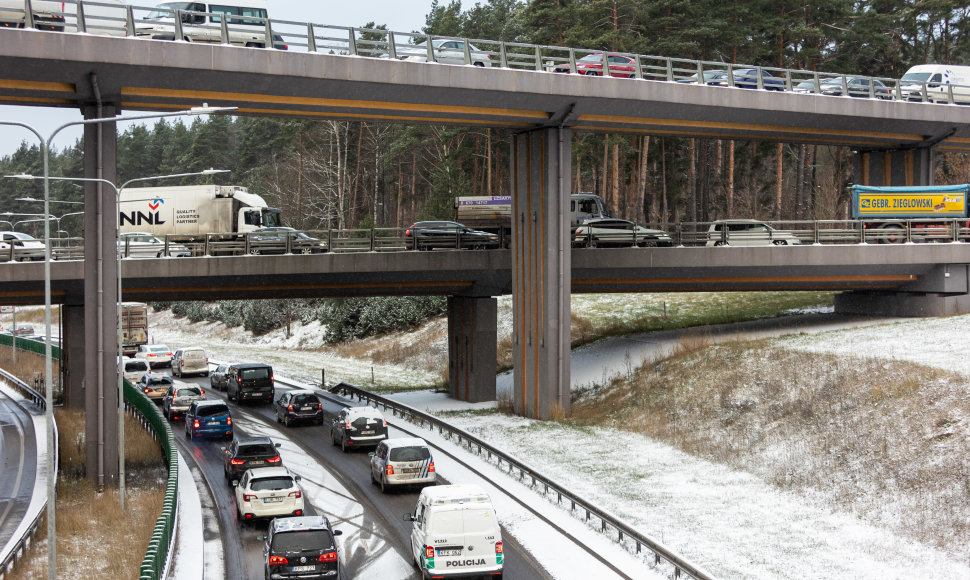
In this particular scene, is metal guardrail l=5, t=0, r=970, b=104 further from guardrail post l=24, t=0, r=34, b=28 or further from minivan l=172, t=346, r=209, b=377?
minivan l=172, t=346, r=209, b=377

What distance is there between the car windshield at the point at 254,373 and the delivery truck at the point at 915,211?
96.0 ft

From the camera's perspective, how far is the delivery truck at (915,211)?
4266 centimetres

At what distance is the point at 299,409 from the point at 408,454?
12.9 metres


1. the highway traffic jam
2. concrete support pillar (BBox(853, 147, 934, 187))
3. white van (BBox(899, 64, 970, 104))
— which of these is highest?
white van (BBox(899, 64, 970, 104))

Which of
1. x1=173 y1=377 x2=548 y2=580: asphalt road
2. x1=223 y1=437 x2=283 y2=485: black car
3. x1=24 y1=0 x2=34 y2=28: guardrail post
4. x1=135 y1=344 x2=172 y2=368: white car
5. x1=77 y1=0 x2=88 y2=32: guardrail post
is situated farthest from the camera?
x1=135 y1=344 x2=172 y2=368: white car

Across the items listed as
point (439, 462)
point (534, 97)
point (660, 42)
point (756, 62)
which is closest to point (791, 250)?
point (534, 97)

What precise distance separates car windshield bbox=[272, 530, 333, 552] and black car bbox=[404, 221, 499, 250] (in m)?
23.9

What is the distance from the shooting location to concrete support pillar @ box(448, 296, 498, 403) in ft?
143

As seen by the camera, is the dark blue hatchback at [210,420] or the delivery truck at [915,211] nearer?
the dark blue hatchback at [210,420]

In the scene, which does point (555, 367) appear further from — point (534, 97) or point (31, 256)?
point (31, 256)

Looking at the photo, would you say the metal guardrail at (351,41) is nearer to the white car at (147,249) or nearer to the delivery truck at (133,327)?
the white car at (147,249)

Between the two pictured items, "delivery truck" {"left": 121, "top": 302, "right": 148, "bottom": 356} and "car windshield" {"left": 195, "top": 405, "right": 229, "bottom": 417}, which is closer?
"car windshield" {"left": 195, "top": 405, "right": 229, "bottom": 417}

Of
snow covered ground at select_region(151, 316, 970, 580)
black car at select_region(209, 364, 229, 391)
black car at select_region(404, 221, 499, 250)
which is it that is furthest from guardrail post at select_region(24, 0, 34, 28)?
black car at select_region(209, 364, 229, 391)

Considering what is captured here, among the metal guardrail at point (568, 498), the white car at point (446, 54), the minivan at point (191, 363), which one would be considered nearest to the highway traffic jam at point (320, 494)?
the metal guardrail at point (568, 498)
